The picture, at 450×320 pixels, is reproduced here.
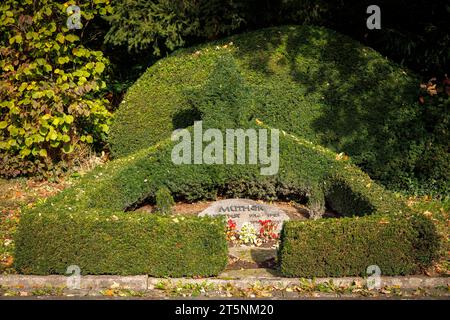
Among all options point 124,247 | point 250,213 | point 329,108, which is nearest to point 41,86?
point 250,213

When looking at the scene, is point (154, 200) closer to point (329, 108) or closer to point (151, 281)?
point (151, 281)

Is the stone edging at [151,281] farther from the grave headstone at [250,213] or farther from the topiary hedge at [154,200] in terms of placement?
the grave headstone at [250,213]

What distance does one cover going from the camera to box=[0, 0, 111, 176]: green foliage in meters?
11.6

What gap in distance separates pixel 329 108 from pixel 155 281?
16.8 feet

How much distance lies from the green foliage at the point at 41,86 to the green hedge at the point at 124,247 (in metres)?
4.85

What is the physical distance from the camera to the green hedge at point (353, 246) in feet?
23.2

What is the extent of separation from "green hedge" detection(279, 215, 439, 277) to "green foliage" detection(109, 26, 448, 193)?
12.1 ft

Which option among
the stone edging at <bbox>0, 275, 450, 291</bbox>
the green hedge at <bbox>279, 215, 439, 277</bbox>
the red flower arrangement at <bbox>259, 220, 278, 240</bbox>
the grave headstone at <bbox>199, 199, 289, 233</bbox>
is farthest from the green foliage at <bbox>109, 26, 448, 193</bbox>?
the stone edging at <bbox>0, 275, 450, 291</bbox>

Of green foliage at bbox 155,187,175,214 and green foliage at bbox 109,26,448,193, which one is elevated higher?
green foliage at bbox 109,26,448,193

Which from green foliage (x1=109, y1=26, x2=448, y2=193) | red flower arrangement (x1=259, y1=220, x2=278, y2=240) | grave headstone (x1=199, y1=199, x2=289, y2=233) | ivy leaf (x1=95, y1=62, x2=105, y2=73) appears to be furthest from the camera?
ivy leaf (x1=95, y1=62, x2=105, y2=73)

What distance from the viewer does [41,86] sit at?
39.0 feet

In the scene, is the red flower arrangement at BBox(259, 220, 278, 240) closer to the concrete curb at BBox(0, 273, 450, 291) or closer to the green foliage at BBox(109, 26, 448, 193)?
the concrete curb at BBox(0, 273, 450, 291)

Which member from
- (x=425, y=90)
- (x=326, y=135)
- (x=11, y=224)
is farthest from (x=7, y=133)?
(x=425, y=90)

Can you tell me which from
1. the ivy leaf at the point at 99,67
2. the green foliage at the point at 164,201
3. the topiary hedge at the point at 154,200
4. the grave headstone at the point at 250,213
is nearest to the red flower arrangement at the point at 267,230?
the grave headstone at the point at 250,213
